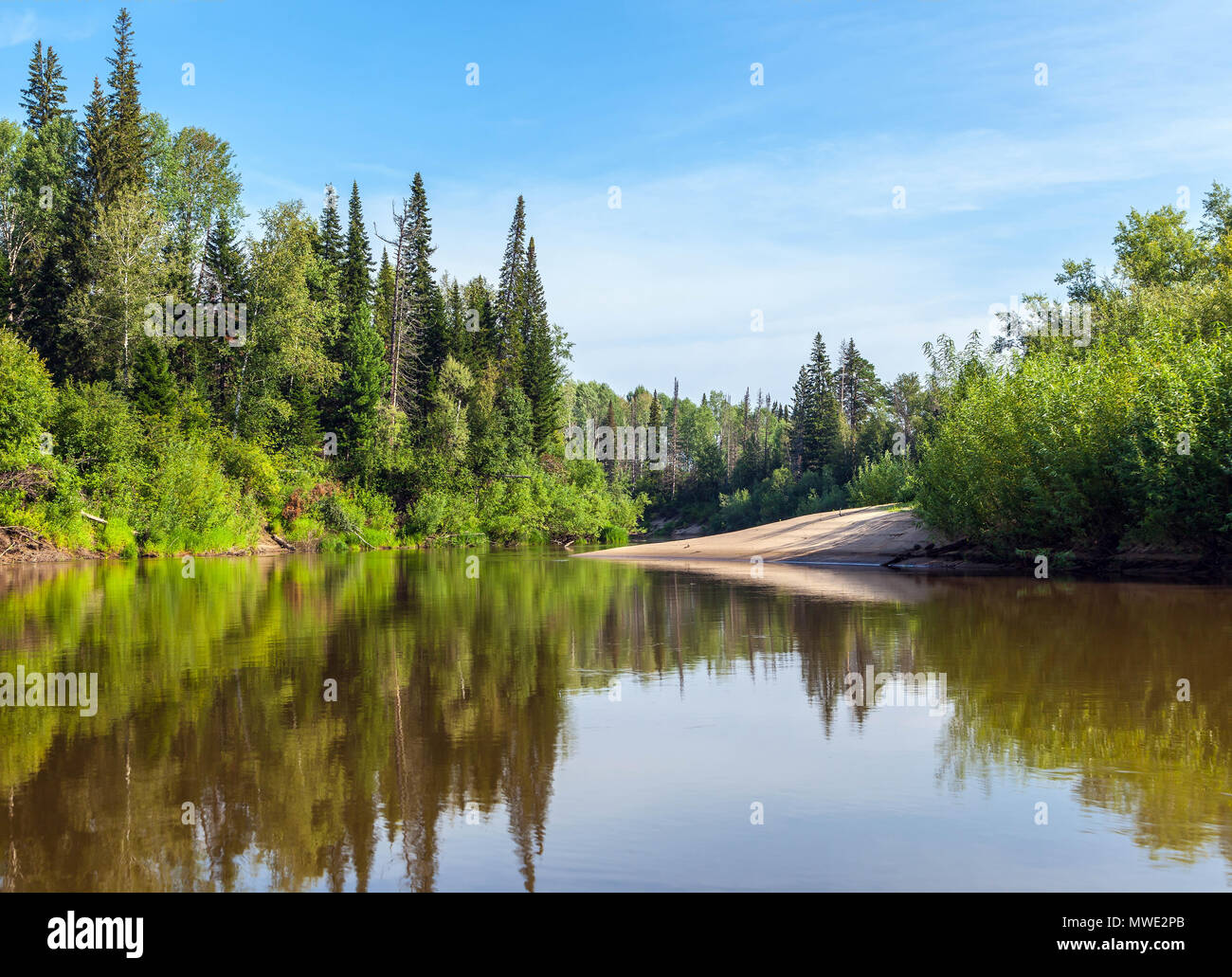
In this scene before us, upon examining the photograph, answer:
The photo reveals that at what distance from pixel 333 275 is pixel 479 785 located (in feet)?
217

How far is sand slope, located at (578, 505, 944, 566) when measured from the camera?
3859 cm

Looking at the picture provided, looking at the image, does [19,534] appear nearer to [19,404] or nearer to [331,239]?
[19,404]

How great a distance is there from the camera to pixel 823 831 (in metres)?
5.88

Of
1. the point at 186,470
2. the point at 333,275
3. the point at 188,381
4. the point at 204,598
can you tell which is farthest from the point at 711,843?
the point at 333,275

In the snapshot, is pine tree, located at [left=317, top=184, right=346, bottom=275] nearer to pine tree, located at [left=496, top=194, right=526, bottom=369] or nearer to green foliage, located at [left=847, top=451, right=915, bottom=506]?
pine tree, located at [left=496, top=194, right=526, bottom=369]

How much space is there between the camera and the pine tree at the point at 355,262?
71.2 metres

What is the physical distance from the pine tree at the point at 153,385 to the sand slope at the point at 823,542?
76.3 ft

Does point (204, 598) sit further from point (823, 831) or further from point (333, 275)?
point (333, 275)

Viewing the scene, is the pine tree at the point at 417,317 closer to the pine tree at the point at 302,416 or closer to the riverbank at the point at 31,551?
the pine tree at the point at 302,416

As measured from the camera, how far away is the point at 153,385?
151ft

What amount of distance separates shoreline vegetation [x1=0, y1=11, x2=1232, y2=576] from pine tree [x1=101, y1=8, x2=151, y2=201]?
6.6 inches

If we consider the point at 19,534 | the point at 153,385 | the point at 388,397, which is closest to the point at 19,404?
the point at 19,534

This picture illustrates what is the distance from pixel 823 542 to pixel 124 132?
4674cm

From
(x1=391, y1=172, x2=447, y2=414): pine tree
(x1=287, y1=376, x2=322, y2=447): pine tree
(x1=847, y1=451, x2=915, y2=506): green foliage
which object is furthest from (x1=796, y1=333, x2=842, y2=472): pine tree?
(x1=287, y1=376, x2=322, y2=447): pine tree
